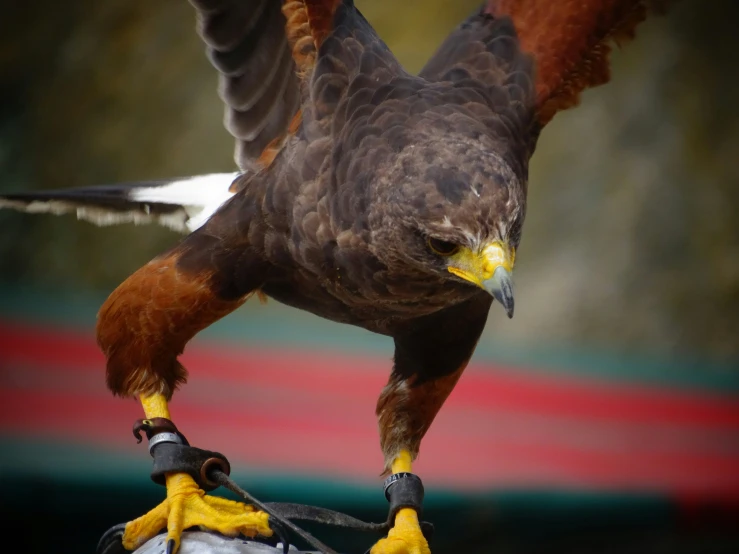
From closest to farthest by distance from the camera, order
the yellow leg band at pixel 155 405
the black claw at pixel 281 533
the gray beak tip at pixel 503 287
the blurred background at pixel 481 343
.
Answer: the gray beak tip at pixel 503 287, the black claw at pixel 281 533, the yellow leg band at pixel 155 405, the blurred background at pixel 481 343

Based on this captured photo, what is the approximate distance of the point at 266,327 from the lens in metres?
2.32

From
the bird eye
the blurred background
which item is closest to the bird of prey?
the bird eye

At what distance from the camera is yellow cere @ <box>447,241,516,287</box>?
952 millimetres

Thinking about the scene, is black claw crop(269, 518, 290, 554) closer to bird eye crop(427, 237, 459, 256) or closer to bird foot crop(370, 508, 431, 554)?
bird foot crop(370, 508, 431, 554)

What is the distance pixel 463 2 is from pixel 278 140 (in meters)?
1.16

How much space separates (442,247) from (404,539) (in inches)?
22.3

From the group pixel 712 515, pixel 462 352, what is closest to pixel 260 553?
pixel 462 352

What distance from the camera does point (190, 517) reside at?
49.9 inches

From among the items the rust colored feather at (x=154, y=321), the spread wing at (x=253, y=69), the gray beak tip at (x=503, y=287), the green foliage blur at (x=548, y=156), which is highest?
the green foliage blur at (x=548, y=156)

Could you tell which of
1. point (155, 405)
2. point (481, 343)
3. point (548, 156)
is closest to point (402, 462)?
point (155, 405)

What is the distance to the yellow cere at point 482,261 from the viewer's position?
37.5 inches

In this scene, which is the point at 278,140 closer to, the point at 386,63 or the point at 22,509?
the point at 386,63

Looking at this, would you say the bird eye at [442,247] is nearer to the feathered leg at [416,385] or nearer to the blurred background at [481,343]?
the feathered leg at [416,385]

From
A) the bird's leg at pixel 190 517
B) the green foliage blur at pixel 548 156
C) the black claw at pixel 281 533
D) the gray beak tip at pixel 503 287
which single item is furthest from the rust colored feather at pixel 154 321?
the green foliage blur at pixel 548 156
